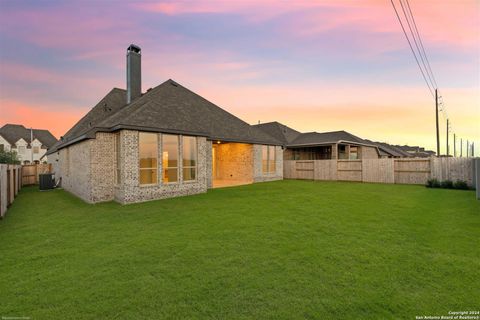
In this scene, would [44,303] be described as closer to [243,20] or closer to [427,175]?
[243,20]

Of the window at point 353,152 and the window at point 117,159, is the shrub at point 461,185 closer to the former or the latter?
the window at point 353,152

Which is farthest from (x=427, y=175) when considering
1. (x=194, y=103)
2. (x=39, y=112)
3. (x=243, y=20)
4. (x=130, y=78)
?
(x=39, y=112)

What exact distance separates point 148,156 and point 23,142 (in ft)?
177

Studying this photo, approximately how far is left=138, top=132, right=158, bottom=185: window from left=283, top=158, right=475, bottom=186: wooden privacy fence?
14.6 m

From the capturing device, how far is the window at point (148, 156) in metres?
10.5

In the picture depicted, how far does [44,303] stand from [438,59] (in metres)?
22.8

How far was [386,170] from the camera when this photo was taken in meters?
17.0

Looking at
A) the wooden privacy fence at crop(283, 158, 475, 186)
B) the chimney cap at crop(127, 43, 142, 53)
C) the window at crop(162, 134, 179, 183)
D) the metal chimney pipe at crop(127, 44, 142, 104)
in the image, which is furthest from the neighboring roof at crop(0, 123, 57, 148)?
the wooden privacy fence at crop(283, 158, 475, 186)

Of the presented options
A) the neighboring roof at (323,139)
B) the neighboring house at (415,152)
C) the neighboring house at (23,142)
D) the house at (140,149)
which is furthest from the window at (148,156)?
the neighboring house at (415,152)

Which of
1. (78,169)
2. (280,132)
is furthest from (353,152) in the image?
(78,169)

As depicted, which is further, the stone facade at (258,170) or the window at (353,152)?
the window at (353,152)

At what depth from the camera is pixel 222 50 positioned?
1617 cm

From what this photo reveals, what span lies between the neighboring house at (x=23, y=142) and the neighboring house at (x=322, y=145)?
4931 centimetres

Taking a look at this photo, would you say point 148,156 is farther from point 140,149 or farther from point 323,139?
point 323,139
